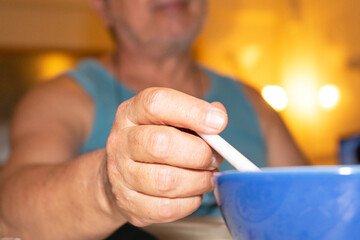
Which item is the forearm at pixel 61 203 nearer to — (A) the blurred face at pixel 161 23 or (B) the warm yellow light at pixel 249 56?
→ (A) the blurred face at pixel 161 23

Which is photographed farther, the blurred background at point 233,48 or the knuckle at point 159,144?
the blurred background at point 233,48

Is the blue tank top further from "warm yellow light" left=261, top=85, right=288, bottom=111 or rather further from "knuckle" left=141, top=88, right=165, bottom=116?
"warm yellow light" left=261, top=85, right=288, bottom=111

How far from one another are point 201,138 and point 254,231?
6 cm

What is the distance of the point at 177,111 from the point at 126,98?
41cm

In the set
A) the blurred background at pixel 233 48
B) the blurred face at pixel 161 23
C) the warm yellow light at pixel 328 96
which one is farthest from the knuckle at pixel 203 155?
the blurred background at pixel 233 48

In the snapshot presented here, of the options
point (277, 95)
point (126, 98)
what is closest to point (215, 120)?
point (126, 98)

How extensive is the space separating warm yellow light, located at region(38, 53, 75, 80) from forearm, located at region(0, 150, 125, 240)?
2151 millimetres

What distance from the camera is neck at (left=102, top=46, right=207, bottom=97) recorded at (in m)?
0.70

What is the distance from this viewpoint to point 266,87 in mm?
2426

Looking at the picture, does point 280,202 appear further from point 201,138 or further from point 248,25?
point 248,25

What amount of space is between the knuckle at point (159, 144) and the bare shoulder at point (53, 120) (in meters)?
0.36

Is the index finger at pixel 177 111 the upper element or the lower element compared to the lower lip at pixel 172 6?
lower

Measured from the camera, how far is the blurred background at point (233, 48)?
85.1 inches

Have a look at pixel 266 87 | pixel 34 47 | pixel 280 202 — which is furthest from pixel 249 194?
pixel 34 47
